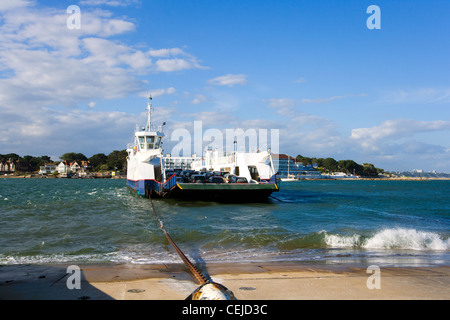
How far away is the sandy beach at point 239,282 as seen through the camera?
19.9ft

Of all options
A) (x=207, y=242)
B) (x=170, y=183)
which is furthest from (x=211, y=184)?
(x=207, y=242)

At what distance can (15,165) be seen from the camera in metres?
190

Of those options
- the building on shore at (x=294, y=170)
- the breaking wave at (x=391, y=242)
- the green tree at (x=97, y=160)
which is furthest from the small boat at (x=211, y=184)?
the green tree at (x=97, y=160)

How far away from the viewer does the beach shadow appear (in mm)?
5941

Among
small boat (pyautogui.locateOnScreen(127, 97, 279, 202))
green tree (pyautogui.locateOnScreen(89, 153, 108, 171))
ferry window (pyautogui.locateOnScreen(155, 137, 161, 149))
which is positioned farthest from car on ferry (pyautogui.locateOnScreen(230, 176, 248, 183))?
green tree (pyautogui.locateOnScreen(89, 153, 108, 171))

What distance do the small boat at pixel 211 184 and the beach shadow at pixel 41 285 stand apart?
19021mm

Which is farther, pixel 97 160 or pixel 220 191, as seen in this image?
pixel 97 160

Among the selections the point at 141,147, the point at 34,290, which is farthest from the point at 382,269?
the point at 141,147

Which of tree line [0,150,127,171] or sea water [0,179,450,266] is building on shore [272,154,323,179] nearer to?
tree line [0,150,127,171]

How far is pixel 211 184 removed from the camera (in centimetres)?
2761

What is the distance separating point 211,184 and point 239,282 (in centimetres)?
2060

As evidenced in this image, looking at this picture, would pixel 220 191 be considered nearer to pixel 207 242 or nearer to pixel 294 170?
pixel 207 242

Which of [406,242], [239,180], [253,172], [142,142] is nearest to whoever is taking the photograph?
[406,242]

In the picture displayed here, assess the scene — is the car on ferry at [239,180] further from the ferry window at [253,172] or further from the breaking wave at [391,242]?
the breaking wave at [391,242]
